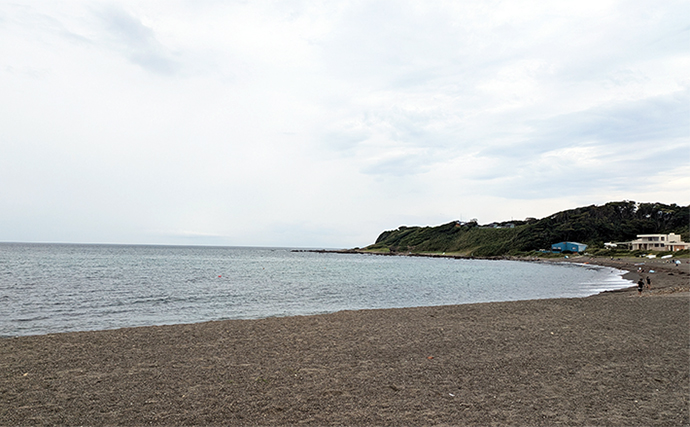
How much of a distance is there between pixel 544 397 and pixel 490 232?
570 ft

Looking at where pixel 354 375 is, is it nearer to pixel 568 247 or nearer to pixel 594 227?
pixel 568 247

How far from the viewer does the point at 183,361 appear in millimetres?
9750

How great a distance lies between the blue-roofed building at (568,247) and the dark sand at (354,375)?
375ft

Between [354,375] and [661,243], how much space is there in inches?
4635

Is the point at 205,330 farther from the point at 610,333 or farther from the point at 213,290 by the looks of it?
the point at 213,290

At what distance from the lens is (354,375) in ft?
28.4

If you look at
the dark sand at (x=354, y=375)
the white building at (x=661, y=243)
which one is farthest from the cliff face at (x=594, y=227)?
the dark sand at (x=354, y=375)

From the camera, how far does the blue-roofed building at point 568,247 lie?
4560 inches

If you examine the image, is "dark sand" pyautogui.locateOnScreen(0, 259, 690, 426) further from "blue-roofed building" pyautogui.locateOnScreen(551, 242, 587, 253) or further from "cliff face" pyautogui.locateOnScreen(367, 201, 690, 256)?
"cliff face" pyautogui.locateOnScreen(367, 201, 690, 256)

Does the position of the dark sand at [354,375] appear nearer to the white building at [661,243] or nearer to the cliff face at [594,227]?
the white building at [661,243]

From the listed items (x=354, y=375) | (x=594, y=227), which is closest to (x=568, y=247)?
(x=594, y=227)

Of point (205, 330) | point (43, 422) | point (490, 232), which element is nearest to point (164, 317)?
point (205, 330)

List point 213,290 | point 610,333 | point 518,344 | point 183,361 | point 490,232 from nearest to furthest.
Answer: point 183,361 < point 518,344 < point 610,333 < point 213,290 < point 490,232

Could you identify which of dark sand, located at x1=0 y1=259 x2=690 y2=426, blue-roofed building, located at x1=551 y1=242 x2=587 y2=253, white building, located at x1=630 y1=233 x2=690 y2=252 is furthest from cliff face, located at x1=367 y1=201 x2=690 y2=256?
dark sand, located at x1=0 y1=259 x2=690 y2=426
